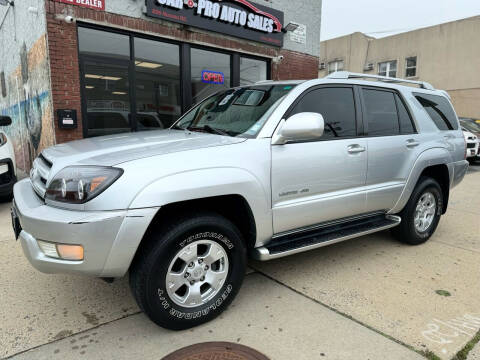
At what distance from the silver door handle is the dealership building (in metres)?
5.05

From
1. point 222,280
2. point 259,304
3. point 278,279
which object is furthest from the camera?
point 278,279

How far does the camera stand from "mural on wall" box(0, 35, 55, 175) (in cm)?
660

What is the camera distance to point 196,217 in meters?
2.49

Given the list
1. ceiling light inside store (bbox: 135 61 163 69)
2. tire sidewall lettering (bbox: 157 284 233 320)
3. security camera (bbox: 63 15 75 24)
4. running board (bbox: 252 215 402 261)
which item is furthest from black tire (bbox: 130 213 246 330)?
ceiling light inside store (bbox: 135 61 163 69)

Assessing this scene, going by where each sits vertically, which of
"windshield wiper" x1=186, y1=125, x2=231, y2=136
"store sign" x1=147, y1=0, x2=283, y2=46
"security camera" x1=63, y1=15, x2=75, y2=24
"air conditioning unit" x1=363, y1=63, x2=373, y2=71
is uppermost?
"air conditioning unit" x1=363, y1=63, x2=373, y2=71

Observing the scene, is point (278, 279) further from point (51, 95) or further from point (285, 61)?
point (285, 61)

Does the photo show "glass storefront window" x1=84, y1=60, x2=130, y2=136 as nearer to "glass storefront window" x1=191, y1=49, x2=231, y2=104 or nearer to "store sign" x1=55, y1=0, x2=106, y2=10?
"store sign" x1=55, y1=0, x2=106, y2=10

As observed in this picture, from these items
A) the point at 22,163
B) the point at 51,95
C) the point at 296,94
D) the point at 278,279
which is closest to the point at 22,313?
the point at 278,279

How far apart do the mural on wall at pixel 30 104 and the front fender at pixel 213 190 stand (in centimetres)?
503

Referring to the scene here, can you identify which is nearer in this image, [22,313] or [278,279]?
[22,313]

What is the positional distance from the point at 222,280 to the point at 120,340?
30.7 inches

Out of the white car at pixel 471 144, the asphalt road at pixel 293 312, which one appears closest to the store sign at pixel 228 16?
the asphalt road at pixel 293 312

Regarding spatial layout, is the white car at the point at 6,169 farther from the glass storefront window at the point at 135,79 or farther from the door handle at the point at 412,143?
the door handle at the point at 412,143

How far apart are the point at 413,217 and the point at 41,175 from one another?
3.73 metres
